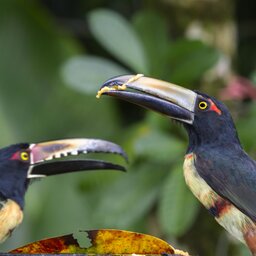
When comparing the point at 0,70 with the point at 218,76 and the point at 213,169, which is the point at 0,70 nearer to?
the point at 218,76

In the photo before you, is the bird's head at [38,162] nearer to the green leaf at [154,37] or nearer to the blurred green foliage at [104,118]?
the blurred green foliage at [104,118]

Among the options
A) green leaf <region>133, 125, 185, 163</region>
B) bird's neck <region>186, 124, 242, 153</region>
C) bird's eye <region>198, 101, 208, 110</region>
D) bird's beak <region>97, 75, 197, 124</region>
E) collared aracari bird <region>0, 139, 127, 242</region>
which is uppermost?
bird's beak <region>97, 75, 197, 124</region>

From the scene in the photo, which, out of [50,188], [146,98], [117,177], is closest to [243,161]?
[146,98]

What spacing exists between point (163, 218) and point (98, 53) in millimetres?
2799

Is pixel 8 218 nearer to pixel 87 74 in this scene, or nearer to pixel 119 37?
pixel 87 74

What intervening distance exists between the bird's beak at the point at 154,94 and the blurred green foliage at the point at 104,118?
1209 mm

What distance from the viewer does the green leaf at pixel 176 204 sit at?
454 centimetres

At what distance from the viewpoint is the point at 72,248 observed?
2840 mm

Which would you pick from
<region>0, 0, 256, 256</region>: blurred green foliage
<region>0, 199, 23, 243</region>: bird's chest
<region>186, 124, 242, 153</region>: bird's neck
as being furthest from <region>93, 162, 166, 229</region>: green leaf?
<region>186, 124, 242, 153</region>: bird's neck

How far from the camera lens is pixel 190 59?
16.2ft

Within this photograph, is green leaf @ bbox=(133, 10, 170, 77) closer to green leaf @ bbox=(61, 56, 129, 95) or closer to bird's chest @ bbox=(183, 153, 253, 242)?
green leaf @ bbox=(61, 56, 129, 95)

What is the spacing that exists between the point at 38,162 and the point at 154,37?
5.12ft

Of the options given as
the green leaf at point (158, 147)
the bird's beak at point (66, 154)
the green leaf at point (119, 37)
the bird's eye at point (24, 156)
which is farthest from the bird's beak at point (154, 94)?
the green leaf at point (119, 37)

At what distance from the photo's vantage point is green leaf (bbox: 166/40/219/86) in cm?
490
